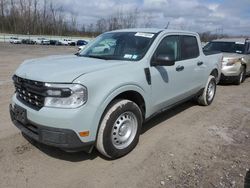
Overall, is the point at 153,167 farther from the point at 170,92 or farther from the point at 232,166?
the point at 170,92

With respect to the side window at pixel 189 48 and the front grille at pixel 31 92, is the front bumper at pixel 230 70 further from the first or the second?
the front grille at pixel 31 92

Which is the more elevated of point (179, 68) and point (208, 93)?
point (179, 68)

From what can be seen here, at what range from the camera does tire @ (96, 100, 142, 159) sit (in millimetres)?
3480

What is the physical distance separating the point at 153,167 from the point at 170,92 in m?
1.56

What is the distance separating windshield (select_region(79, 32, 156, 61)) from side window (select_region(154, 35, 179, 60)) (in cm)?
20

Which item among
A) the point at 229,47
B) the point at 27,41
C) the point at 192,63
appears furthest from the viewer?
the point at 27,41

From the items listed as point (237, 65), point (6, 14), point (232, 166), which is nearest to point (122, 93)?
point (232, 166)

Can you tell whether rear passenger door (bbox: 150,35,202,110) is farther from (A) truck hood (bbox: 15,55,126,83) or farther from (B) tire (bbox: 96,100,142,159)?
(A) truck hood (bbox: 15,55,126,83)

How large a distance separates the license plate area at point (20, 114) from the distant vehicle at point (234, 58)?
8.00 metres

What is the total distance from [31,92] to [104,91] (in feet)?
3.10

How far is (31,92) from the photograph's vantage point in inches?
135

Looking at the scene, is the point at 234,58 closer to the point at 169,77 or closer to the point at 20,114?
the point at 169,77

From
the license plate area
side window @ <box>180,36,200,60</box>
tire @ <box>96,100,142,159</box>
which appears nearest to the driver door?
side window @ <box>180,36,200,60</box>

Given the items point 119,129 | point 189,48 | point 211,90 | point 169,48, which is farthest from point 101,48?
point 211,90
